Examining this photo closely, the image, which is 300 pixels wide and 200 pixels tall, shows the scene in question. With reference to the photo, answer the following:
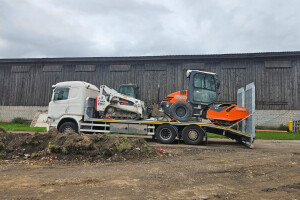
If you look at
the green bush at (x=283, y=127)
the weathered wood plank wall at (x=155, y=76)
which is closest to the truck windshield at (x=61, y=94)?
the weathered wood plank wall at (x=155, y=76)

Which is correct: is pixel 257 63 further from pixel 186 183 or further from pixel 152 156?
pixel 186 183

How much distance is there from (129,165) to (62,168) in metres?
1.76

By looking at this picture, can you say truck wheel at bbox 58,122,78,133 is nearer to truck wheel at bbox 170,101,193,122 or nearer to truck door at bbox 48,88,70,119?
truck door at bbox 48,88,70,119

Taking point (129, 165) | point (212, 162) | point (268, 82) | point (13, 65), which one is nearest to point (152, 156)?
point (129, 165)

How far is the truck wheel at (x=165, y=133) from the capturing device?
10891mm

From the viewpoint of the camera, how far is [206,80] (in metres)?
11.3

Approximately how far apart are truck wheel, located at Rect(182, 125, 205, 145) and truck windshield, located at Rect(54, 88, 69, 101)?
21.5 feet

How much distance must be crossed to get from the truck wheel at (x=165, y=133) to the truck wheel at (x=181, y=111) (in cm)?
66

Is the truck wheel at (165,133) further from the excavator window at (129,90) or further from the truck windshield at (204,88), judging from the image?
the excavator window at (129,90)

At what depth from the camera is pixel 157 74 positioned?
A: 20625 millimetres

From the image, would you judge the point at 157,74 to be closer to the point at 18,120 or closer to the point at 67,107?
the point at 67,107

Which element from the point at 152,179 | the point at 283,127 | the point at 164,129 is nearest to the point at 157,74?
the point at 164,129

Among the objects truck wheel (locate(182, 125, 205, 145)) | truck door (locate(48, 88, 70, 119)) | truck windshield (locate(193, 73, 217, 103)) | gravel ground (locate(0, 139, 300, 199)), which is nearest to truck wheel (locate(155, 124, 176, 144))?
truck wheel (locate(182, 125, 205, 145))

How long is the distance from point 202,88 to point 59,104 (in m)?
7.63
